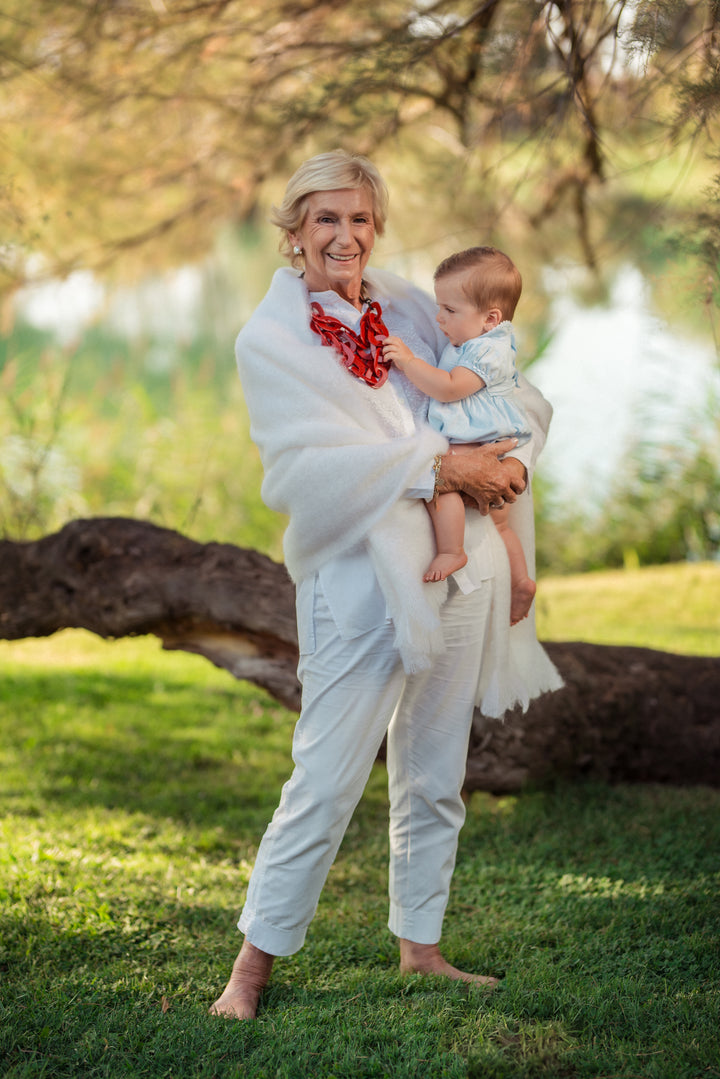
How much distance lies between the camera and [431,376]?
195cm

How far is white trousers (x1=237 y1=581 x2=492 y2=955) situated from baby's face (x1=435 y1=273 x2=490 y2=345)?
0.51m

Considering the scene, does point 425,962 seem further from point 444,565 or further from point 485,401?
point 485,401

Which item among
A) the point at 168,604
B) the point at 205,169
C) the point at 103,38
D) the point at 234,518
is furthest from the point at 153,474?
the point at 168,604

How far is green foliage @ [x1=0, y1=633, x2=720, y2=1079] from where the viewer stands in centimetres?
188

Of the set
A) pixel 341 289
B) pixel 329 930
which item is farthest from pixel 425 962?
pixel 341 289

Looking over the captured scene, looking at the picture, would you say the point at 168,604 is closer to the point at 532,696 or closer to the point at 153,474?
the point at 532,696

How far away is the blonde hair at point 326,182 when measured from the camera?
1.94 metres

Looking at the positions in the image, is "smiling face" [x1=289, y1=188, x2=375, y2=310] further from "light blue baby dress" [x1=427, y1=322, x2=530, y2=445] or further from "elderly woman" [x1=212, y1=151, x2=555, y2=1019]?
"light blue baby dress" [x1=427, y1=322, x2=530, y2=445]

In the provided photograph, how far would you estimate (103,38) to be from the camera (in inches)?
161

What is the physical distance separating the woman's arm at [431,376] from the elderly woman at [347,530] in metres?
Answer: 0.04

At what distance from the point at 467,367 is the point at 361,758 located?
0.79 m

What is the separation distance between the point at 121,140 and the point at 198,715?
298 centimetres

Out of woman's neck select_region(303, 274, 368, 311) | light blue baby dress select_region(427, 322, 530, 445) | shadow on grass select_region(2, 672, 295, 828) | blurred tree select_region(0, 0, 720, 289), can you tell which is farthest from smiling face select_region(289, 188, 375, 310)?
shadow on grass select_region(2, 672, 295, 828)

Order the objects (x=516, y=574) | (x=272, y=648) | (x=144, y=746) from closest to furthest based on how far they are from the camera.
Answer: (x=516, y=574) < (x=272, y=648) < (x=144, y=746)
